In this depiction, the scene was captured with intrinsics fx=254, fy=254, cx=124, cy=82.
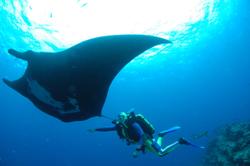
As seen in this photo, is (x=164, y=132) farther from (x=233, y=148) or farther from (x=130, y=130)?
(x=233, y=148)

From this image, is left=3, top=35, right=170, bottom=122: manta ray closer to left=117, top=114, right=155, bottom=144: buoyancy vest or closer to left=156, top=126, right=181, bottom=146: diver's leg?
left=117, top=114, right=155, bottom=144: buoyancy vest

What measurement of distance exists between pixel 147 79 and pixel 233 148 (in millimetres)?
25918

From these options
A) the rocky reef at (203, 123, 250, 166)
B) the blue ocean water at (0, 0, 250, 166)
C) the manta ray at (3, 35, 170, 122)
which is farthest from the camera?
the blue ocean water at (0, 0, 250, 166)

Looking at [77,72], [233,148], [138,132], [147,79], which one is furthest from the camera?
[147,79]

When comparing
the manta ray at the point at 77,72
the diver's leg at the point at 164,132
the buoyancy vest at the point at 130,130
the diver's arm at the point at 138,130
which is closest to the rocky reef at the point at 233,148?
the diver's leg at the point at 164,132

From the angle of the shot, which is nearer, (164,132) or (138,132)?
(138,132)

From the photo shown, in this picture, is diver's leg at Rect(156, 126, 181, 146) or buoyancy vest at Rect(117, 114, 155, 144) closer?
buoyancy vest at Rect(117, 114, 155, 144)

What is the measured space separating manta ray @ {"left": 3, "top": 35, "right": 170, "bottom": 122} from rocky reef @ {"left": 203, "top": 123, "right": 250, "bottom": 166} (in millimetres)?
8298

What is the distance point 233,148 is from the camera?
13.0 m

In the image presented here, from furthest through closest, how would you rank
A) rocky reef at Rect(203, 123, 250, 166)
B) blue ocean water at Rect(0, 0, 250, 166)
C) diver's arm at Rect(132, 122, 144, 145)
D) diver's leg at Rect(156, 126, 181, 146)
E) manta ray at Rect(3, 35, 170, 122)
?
blue ocean water at Rect(0, 0, 250, 166)
rocky reef at Rect(203, 123, 250, 166)
diver's leg at Rect(156, 126, 181, 146)
diver's arm at Rect(132, 122, 144, 145)
manta ray at Rect(3, 35, 170, 122)

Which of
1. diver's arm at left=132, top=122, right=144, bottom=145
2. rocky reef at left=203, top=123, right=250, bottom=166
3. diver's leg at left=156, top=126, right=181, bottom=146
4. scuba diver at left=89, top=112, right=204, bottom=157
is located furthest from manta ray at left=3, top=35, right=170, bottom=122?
rocky reef at left=203, top=123, right=250, bottom=166

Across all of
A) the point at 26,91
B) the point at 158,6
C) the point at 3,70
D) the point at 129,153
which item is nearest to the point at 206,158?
the point at 158,6

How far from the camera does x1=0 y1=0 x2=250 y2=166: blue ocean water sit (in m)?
20.2

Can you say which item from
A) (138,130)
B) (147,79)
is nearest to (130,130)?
(138,130)
